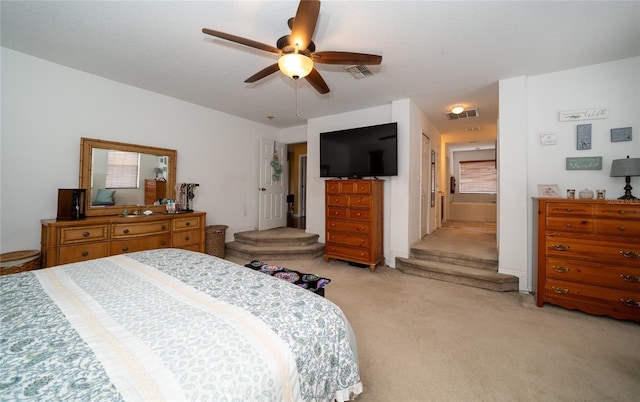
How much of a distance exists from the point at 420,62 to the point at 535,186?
2057 millimetres

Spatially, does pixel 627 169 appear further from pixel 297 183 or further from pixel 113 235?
pixel 297 183

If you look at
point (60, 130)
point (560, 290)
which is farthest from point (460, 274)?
point (60, 130)

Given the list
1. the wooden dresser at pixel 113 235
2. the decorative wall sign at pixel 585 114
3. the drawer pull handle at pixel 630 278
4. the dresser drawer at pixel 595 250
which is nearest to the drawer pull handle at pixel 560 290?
the dresser drawer at pixel 595 250

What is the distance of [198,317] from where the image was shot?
1.00 m

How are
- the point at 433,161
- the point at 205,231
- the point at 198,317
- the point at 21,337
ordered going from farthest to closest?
1. the point at 433,161
2. the point at 205,231
3. the point at 198,317
4. the point at 21,337

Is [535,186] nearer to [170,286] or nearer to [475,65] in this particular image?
[475,65]

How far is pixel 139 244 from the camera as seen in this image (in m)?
3.14

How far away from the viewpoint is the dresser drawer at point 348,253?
383 centimetres

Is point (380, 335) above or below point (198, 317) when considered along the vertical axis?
below

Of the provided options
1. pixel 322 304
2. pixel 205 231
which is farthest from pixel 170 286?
pixel 205 231

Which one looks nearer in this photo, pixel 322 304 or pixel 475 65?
pixel 322 304

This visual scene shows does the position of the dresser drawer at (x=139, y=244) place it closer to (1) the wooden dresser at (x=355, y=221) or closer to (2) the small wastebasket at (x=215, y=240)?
(2) the small wastebasket at (x=215, y=240)

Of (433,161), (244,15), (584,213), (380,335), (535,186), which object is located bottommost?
(380,335)

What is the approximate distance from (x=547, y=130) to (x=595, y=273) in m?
1.65
